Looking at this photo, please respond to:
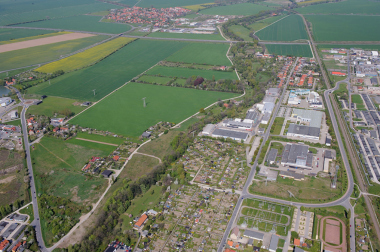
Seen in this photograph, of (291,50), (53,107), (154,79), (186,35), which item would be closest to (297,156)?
(154,79)

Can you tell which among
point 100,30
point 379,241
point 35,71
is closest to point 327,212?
point 379,241

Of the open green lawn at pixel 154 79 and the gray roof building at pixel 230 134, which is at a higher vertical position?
the open green lawn at pixel 154 79

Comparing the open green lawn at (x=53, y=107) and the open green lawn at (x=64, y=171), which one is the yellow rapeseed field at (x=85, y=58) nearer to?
the open green lawn at (x=53, y=107)

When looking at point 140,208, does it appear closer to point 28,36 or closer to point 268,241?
point 268,241

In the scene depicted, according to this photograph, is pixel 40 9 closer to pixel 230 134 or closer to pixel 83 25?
pixel 83 25

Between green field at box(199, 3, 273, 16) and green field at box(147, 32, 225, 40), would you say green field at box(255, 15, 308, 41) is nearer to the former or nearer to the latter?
green field at box(147, 32, 225, 40)

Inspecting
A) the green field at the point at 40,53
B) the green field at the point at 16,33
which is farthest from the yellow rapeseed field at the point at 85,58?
the green field at the point at 16,33

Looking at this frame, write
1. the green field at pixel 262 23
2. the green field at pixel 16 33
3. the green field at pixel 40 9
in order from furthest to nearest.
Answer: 1. the green field at pixel 40 9
2. the green field at pixel 262 23
3. the green field at pixel 16 33
